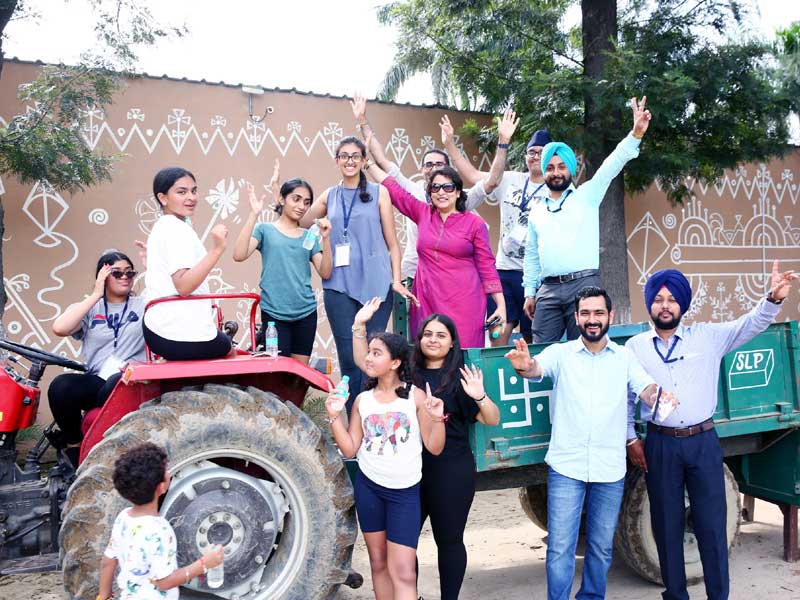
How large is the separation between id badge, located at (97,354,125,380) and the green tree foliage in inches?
228

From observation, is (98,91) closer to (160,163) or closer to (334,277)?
(160,163)

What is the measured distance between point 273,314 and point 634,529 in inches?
95.8

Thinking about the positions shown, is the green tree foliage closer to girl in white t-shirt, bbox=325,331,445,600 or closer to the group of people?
the group of people

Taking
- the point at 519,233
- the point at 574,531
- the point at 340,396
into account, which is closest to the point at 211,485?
the point at 340,396

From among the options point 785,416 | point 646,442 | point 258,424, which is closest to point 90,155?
point 258,424

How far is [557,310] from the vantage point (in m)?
4.41

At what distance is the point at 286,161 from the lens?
862 centimetres

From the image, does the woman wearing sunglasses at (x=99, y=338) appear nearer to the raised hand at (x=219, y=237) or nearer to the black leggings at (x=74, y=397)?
the black leggings at (x=74, y=397)

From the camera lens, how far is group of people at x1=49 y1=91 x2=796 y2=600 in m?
3.31

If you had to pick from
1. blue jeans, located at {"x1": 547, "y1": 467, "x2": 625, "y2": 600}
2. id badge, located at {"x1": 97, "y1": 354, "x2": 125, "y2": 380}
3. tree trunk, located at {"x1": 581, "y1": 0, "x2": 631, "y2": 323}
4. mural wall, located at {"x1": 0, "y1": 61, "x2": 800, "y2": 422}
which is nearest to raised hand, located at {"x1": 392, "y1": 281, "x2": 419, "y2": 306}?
blue jeans, located at {"x1": 547, "y1": 467, "x2": 625, "y2": 600}

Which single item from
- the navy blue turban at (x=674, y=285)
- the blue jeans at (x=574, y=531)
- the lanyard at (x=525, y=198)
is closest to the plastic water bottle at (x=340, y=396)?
the blue jeans at (x=574, y=531)

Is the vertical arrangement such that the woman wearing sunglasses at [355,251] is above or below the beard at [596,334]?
above

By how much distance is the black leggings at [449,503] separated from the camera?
11.2ft

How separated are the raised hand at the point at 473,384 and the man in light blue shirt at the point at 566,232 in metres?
1.13
